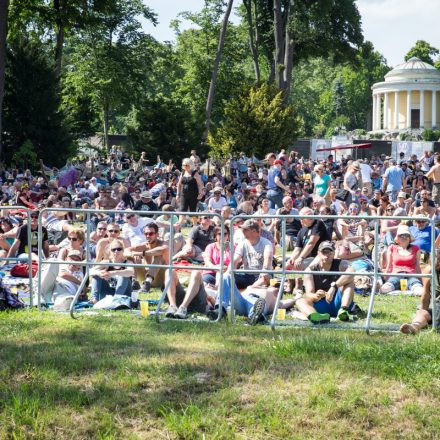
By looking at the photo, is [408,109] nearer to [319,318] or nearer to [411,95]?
[411,95]

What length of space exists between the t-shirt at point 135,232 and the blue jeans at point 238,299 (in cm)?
199

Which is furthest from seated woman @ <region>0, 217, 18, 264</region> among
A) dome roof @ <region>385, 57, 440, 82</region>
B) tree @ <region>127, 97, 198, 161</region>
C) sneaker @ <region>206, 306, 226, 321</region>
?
dome roof @ <region>385, 57, 440, 82</region>

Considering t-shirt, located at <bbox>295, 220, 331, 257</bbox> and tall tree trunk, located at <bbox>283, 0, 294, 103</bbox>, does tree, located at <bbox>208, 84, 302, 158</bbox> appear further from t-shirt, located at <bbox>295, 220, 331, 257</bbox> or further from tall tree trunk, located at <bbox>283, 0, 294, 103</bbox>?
t-shirt, located at <bbox>295, 220, 331, 257</bbox>

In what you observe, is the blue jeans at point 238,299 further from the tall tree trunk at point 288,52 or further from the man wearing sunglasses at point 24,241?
the tall tree trunk at point 288,52

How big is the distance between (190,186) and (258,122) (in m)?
19.5

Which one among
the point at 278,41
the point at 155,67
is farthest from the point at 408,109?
the point at 278,41

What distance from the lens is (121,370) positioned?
22.4 feet

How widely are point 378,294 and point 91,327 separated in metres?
4.40

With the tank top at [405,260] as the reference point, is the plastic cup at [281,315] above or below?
below

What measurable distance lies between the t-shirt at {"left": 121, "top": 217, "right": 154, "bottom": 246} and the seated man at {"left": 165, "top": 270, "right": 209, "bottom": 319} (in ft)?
4.86

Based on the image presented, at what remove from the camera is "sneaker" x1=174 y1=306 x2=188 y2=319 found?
910 centimetres

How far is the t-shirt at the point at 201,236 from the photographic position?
40.5ft

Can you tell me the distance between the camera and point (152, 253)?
10.5 meters

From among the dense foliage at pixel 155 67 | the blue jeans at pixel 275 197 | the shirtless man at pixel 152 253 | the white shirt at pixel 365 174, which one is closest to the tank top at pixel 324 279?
the shirtless man at pixel 152 253
